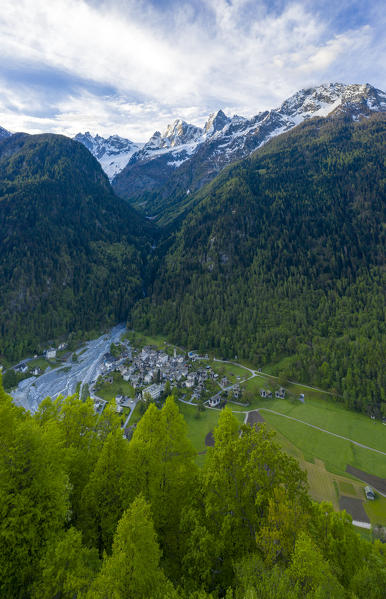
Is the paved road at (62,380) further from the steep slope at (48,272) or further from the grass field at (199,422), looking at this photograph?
the grass field at (199,422)

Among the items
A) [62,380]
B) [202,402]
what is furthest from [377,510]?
[62,380]

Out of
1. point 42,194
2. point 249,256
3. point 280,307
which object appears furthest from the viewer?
point 42,194

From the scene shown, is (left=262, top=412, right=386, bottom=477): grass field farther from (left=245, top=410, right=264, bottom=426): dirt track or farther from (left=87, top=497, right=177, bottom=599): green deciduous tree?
(left=87, top=497, right=177, bottom=599): green deciduous tree

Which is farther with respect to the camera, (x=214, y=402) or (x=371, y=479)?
(x=214, y=402)

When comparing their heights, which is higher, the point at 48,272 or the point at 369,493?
the point at 48,272

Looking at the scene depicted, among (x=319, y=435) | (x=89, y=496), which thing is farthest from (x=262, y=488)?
(x=319, y=435)

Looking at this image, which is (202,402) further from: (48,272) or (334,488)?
(48,272)

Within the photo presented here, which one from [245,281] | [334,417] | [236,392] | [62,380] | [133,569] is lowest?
[62,380]

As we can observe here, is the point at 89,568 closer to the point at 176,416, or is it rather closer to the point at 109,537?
the point at 109,537
